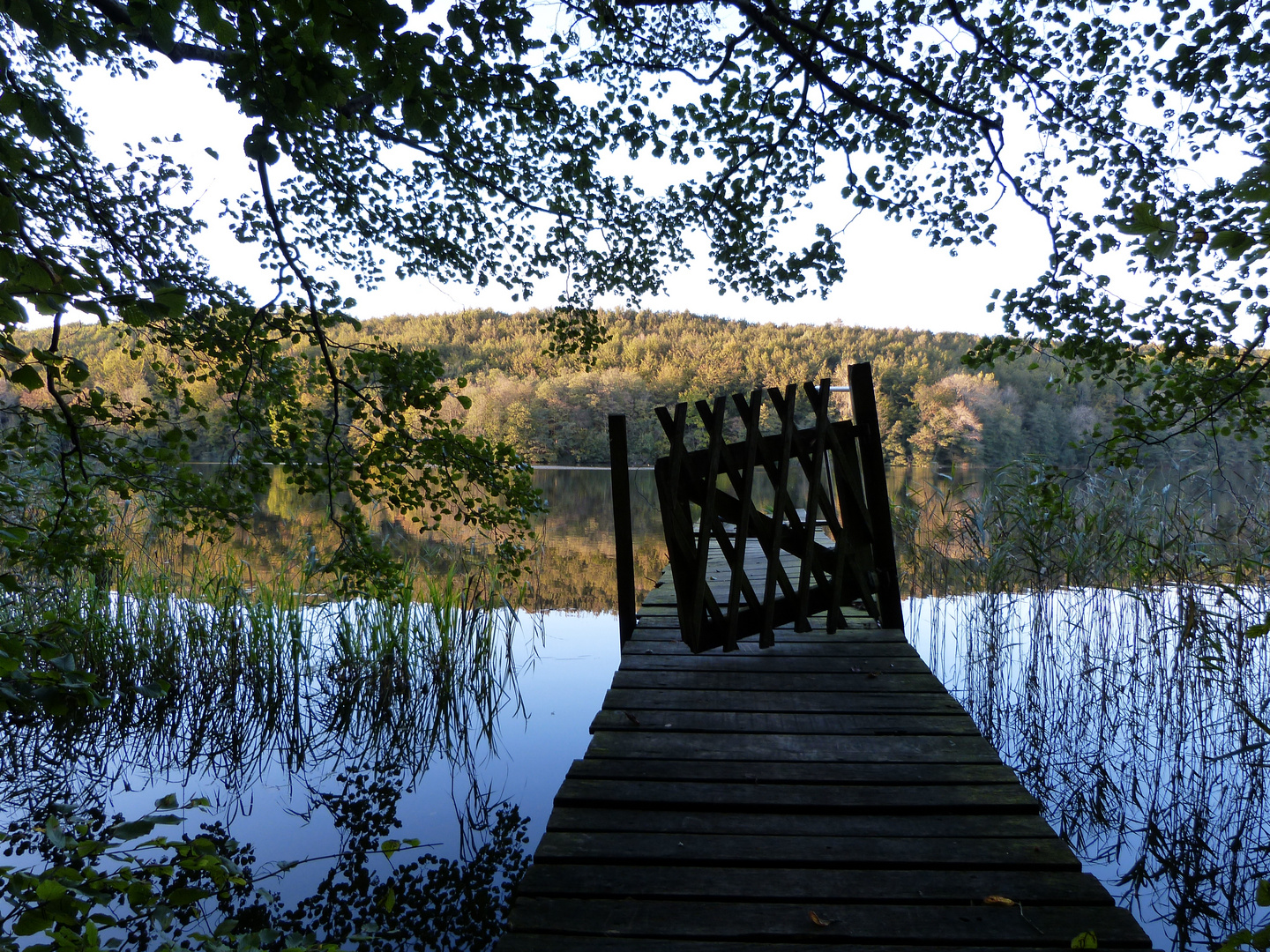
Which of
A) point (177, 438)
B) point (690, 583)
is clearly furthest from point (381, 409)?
point (690, 583)

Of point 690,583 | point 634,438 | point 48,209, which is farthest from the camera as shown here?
point 634,438

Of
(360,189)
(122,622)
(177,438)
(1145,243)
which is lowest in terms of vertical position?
(122,622)

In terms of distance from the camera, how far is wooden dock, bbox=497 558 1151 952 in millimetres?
1812

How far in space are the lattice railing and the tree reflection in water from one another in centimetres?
145

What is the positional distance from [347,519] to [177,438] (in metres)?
0.95

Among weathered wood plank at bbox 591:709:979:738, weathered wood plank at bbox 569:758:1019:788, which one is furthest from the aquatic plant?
weathered wood plank at bbox 591:709:979:738

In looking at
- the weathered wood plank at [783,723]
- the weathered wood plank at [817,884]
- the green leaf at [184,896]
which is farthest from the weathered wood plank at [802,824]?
the green leaf at [184,896]

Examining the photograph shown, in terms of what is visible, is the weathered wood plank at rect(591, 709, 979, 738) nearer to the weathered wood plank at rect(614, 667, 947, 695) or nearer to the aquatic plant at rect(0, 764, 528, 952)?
the weathered wood plank at rect(614, 667, 947, 695)

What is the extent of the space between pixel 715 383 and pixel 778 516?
52.2 metres

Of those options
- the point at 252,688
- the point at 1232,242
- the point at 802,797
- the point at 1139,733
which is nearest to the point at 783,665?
the point at 802,797

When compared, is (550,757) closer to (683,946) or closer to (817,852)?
(817,852)

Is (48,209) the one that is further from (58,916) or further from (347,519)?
(58,916)

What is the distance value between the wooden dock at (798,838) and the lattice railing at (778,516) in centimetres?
64

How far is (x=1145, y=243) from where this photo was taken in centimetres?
98
